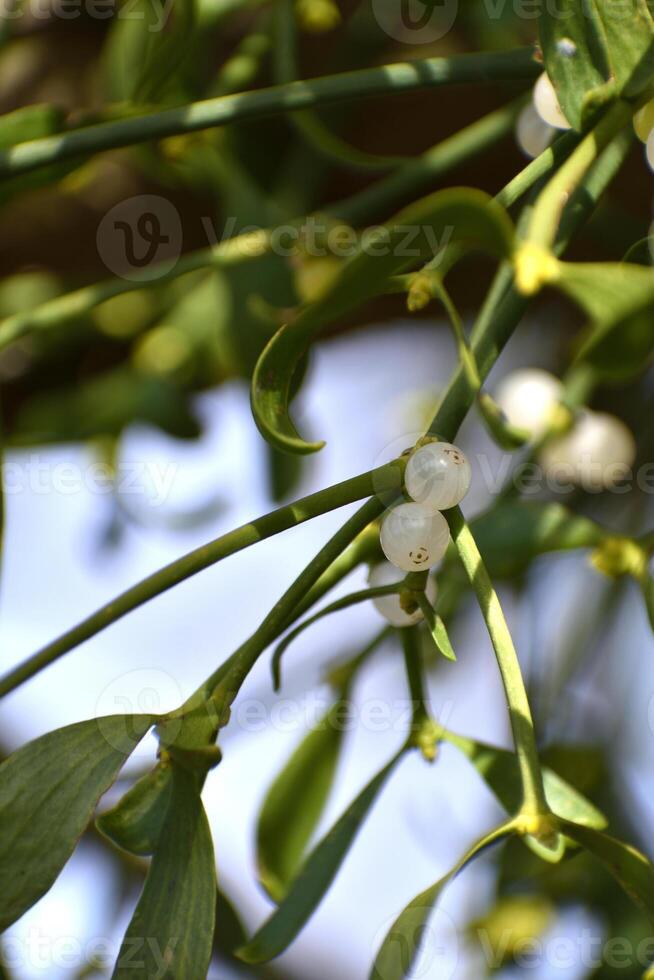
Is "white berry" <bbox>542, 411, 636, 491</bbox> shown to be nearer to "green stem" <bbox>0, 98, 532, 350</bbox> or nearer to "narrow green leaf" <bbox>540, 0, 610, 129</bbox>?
"green stem" <bbox>0, 98, 532, 350</bbox>

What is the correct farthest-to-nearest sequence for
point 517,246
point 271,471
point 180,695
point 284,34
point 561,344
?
point 561,344, point 271,471, point 284,34, point 180,695, point 517,246

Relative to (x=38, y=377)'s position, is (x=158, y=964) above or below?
below

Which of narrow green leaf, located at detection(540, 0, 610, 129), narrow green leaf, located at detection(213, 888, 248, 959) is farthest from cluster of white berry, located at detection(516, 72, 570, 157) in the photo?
narrow green leaf, located at detection(213, 888, 248, 959)

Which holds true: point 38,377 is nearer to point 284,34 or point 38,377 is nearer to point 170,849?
point 284,34

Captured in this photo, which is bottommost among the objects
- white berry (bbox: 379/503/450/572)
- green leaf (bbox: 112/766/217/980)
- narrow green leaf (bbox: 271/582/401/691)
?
green leaf (bbox: 112/766/217/980)

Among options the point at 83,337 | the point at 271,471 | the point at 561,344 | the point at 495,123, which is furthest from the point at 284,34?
the point at 561,344

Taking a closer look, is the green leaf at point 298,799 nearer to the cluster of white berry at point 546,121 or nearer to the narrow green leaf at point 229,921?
the narrow green leaf at point 229,921

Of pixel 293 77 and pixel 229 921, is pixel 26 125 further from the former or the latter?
pixel 229 921

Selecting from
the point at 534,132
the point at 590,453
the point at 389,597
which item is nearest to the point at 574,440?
the point at 590,453

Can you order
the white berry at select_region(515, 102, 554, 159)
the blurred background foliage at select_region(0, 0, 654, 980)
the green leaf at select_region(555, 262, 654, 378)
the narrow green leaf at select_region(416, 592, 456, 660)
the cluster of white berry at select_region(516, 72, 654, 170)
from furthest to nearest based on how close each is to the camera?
the blurred background foliage at select_region(0, 0, 654, 980), the white berry at select_region(515, 102, 554, 159), the cluster of white berry at select_region(516, 72, 654, 170), the narrow green leaf at select_region(416, 592, 456, 660), the green leaf at select_region(555, 262, 654, 378)
